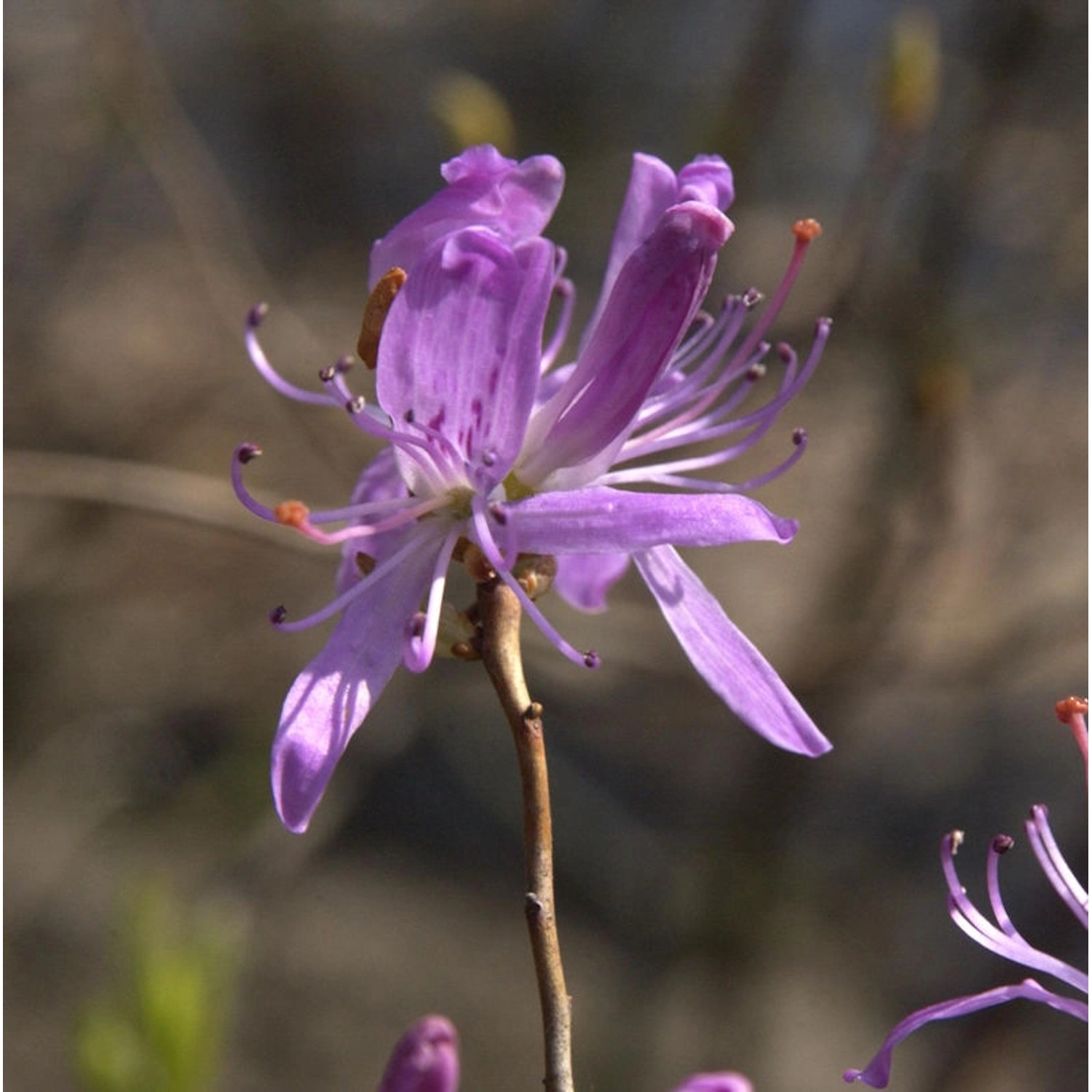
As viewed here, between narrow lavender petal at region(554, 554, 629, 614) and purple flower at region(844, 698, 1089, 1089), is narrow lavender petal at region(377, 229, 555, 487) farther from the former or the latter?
purple flower at region(844, 698, 1089, 1089)

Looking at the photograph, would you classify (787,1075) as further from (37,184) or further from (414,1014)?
(37,184)

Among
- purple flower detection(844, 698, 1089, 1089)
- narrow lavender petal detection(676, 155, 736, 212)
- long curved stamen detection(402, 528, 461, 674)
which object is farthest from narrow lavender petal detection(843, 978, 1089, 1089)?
narrow lavender petal detection(676, 155, 736, 212)

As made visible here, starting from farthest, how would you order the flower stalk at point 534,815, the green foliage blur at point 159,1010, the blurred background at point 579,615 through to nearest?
the blurred background at point 579,615 → the green foliage blur at point 159,1010 → the flower stalk at point 534,815

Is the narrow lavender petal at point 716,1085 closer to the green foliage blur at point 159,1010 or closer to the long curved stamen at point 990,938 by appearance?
the long curved stamen at point 990,938

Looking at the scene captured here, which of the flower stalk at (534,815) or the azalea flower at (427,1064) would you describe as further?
the flower stalk at (534,815)

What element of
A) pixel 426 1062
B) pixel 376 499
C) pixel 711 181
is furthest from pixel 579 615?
pixel 426 1062

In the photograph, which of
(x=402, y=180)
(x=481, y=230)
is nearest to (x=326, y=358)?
(x=481, y=230)

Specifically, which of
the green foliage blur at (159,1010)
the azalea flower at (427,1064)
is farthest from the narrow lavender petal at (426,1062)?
the green foliage blur at (159,1010)
